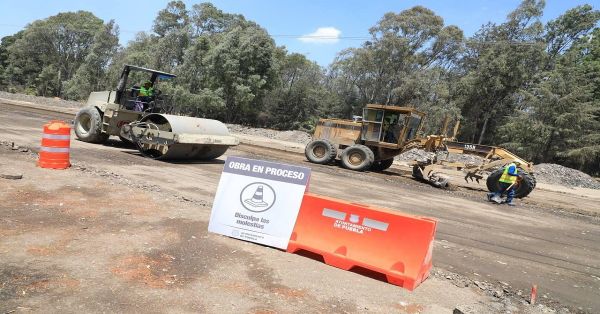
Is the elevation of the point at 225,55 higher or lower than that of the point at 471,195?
higher

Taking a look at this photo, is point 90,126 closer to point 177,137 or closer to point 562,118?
point 177,137

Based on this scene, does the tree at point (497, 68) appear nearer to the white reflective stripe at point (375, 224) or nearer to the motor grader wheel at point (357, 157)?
the motor grader wheel at point (357, 157)

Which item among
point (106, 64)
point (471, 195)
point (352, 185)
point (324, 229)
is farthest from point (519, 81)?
point (106, 64)

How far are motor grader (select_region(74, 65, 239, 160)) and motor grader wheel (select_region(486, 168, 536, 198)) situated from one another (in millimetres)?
8168

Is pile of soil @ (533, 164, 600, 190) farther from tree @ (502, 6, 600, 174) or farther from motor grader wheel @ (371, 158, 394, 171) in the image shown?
motor grader wheel @ (371, 158, 394, 171)

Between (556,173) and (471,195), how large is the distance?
1585 centimetres

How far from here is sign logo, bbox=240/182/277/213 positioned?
624 centimetres

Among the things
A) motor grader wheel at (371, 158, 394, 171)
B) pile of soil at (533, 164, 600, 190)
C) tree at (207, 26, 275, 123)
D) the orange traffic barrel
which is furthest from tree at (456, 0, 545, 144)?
the orange traffic barrel

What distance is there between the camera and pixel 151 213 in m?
6.92

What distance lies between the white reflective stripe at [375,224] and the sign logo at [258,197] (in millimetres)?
1301

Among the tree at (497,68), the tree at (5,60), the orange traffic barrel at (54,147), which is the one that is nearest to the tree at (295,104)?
the tree at (497,68)

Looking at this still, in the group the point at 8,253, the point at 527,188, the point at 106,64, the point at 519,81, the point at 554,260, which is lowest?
the point at 8,253

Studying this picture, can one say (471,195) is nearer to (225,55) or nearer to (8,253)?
(8,253)

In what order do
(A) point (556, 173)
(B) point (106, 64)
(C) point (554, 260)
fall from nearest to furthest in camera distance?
(C) point (554, 260) < (A) point (556, 173) < (B) point (106, 64)
